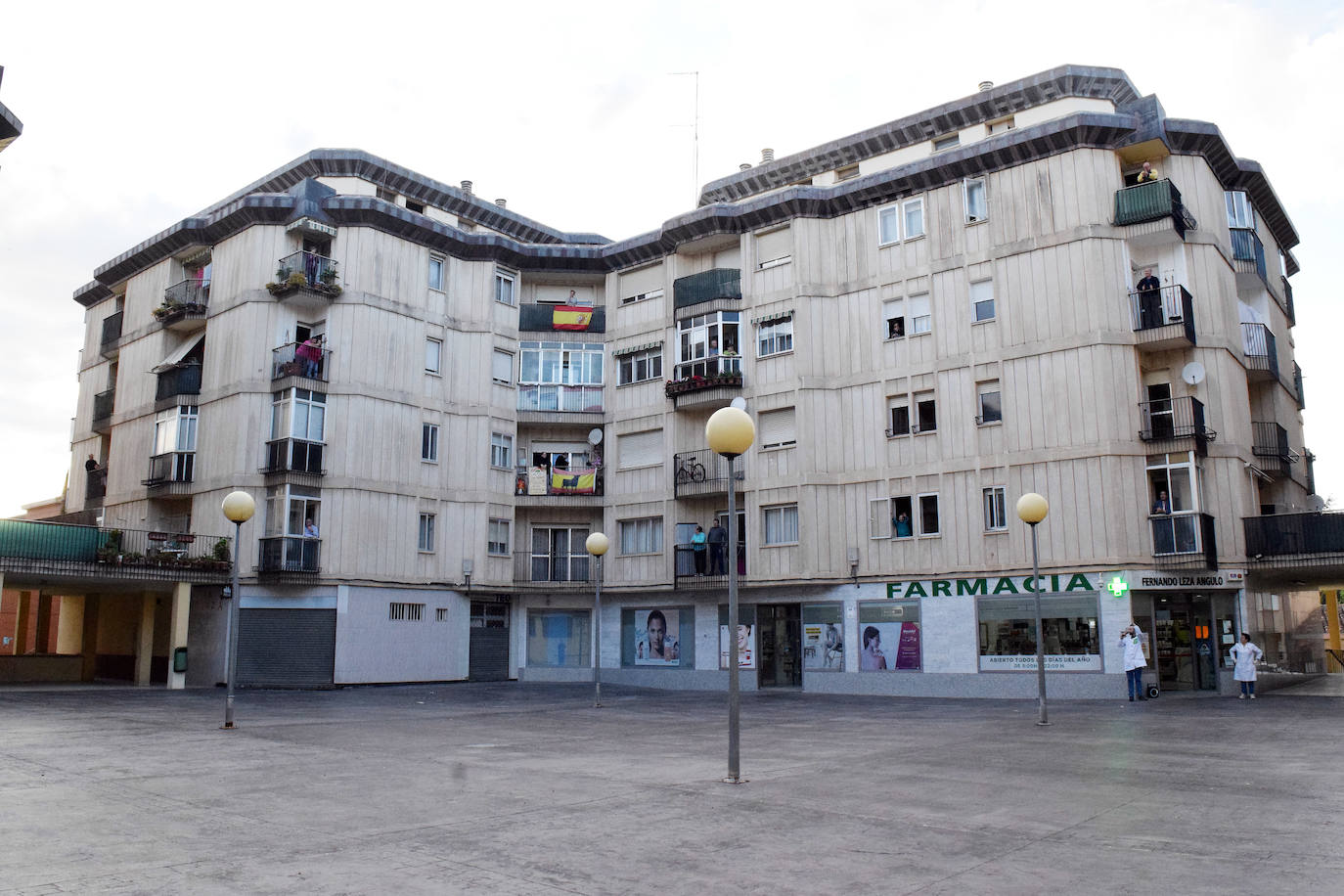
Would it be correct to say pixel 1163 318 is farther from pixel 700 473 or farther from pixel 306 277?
pixel 306 277

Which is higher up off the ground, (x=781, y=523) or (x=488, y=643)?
(x=781, y=523)

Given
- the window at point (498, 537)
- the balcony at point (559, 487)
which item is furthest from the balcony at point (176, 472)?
the balcony at point (559, 487)

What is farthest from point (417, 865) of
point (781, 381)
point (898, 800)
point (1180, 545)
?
point (781, 381)

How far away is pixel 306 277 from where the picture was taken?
110ft

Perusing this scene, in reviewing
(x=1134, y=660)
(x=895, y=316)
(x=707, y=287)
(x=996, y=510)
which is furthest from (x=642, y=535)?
(x=1134, y=660)

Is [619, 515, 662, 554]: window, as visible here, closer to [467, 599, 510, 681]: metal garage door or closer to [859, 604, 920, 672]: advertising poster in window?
[467, 599, 510, 681]: metal garage door

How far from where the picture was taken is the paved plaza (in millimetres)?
6965

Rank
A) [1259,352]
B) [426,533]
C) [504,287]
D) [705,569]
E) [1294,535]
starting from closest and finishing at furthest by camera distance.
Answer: [1294,535], [1259,352], [705,569], [426,533], [504,287]

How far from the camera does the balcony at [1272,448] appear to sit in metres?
30.9

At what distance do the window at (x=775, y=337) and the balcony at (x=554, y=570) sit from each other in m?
10.5

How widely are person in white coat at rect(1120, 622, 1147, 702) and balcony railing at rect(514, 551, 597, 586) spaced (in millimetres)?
18874

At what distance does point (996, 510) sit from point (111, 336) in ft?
115

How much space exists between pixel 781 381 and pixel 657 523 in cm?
703

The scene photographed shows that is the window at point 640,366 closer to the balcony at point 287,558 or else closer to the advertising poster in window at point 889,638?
the advertising poster in window at point 889,638
